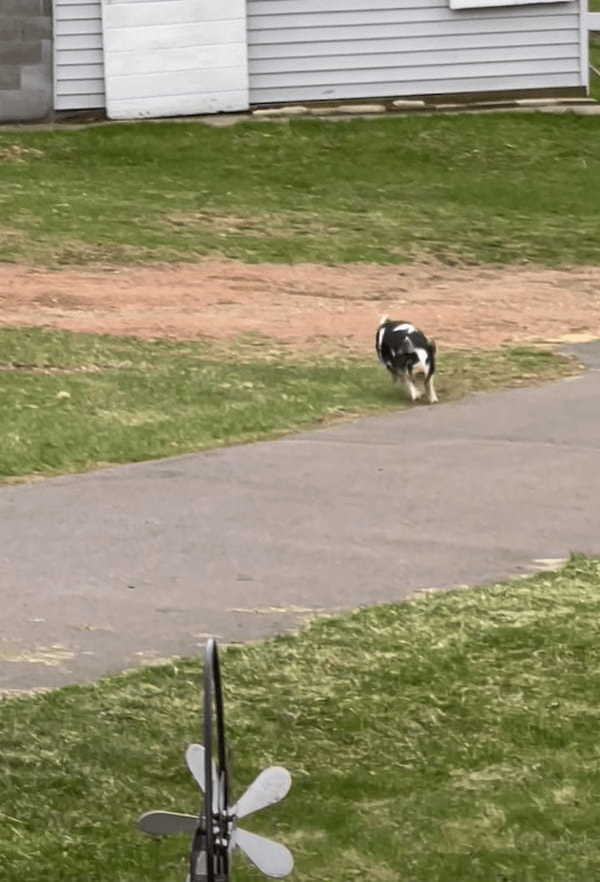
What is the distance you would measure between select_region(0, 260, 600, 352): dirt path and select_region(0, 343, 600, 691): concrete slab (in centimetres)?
340

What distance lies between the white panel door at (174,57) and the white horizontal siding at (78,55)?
0.17 meters

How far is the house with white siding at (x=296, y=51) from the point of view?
22641mm

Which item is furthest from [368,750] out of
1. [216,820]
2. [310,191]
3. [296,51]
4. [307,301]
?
[296,51]

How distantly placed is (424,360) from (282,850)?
824cm

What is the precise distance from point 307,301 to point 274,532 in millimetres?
7178

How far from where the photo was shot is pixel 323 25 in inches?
904

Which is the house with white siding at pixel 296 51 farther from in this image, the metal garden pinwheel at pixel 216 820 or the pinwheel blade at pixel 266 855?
the pinwheel blade at pixel 266 855

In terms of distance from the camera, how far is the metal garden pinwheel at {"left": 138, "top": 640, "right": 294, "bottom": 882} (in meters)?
3.10

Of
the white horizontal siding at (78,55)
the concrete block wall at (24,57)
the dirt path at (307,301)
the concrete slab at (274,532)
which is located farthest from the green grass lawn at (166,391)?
the white horizontal siding at (78,55)

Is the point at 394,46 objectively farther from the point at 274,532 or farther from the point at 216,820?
the point at 216,820

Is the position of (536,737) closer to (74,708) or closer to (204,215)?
(74,708)

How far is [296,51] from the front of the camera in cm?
2309

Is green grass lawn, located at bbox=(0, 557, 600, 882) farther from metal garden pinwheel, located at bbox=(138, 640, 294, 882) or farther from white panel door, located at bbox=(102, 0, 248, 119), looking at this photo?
white panel door, located at bbox=(102, 0, 248, 119)

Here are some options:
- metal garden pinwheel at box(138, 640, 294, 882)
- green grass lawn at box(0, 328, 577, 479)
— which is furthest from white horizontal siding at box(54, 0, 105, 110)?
metal garden pinwheel at box(138, 640, 294, 882)
